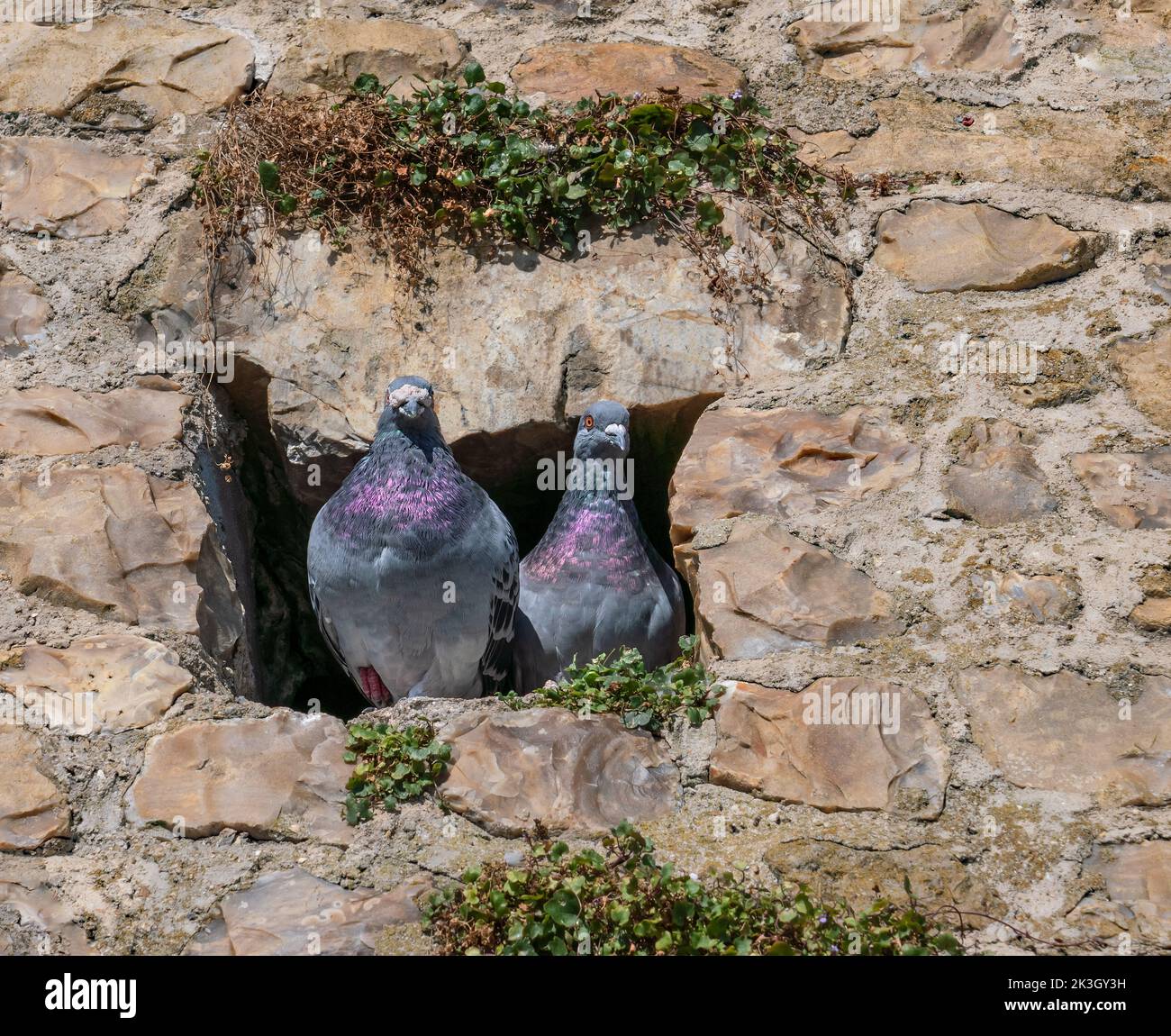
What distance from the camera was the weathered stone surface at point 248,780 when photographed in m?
3.46

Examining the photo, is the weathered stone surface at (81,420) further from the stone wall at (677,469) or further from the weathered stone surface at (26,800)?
the weathered stone surface at (26,800)

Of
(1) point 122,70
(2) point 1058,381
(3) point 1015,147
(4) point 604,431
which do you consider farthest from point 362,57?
(2) point 1058,381

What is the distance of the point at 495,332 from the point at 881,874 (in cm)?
253

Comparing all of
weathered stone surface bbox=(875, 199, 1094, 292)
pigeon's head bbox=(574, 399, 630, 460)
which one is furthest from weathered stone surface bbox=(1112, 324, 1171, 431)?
pigeon's head bbox=(574, 399, 630, 460)

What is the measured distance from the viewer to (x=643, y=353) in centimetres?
483

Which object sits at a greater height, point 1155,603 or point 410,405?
point 410,405

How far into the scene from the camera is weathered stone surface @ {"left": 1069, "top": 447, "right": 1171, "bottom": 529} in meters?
3.98

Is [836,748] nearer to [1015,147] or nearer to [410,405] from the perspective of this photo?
[410,405]

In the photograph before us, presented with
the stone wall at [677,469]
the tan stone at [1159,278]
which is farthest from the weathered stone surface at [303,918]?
the tan stone at [1159,278]

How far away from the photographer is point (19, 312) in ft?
15.1

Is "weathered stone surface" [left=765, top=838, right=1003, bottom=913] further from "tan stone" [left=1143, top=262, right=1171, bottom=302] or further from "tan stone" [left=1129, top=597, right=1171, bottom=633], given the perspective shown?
"tan stone" [left=1143, top=262, right=1171, bottom=302]

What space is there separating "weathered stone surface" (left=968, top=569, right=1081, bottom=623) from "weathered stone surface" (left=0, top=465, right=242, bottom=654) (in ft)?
7.95

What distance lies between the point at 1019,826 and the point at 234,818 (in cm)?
207

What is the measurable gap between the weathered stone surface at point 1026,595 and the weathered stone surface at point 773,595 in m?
0.27
